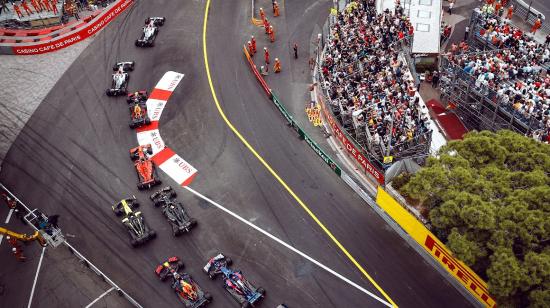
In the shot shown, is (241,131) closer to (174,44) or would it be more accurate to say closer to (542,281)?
(174,44)

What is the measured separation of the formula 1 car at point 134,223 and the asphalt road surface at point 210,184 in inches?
21.3

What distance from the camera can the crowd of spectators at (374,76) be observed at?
3259 cm

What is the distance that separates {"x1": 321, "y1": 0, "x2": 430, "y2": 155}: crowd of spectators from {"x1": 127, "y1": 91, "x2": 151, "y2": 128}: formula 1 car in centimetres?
1302

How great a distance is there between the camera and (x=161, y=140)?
36.8 m

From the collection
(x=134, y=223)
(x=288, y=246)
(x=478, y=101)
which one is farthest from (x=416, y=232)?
(x=134, y=223)

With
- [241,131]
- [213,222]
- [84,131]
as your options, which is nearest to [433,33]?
[241,131]

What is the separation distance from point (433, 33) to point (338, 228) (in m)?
19.6

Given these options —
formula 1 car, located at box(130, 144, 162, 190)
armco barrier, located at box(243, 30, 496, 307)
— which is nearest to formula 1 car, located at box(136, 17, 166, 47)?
formula 1 car, located at box(130, 144, 162, 190)

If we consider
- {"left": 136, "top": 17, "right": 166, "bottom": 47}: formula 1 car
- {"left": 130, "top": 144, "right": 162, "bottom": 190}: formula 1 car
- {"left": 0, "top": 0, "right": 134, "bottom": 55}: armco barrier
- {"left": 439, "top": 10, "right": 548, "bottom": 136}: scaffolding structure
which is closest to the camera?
{"left": 439, "top": 10, "right": 548, "bottom": 136}: scaffolding structure

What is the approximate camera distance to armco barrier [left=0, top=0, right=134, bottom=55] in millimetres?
45188

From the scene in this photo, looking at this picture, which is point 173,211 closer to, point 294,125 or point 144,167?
point 144,167

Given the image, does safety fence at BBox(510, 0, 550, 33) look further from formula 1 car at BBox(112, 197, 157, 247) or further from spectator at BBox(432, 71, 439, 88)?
formula 1 car at BBox(112, 197, 157, 247)

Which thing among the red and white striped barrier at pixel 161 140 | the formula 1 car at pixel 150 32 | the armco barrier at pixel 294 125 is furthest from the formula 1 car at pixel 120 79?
the armco barrier at pixel 294 125

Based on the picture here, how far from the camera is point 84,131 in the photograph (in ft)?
125
